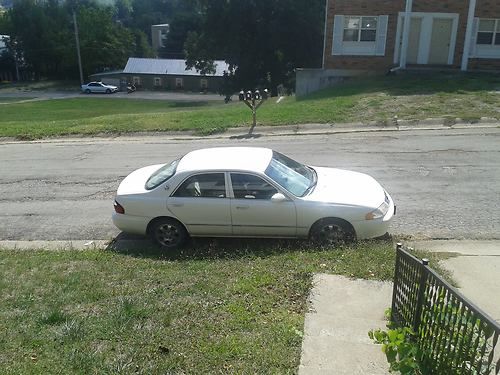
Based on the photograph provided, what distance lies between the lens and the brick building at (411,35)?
24719mm

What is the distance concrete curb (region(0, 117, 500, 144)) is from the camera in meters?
15.6

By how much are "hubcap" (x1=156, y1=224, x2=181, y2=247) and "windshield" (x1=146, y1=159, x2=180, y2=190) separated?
0.68 meters

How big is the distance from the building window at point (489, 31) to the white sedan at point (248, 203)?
2118 centimetres

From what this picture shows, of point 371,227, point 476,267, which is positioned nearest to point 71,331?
point 371,227

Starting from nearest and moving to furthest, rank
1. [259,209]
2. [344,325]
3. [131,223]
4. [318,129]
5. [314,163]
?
[344,325], [259,209], [131,223], [314,163], [318,129]

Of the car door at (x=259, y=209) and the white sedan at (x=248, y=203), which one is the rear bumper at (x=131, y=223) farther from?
the car door at (x=259, y=209)

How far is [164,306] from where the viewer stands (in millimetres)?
5004

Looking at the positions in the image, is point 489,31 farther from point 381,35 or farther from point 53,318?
point 53,318

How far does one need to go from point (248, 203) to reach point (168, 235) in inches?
56.8

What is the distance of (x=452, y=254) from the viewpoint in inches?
256

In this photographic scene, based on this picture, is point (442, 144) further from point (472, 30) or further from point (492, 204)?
point (472, 30)

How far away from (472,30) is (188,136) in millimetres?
17075

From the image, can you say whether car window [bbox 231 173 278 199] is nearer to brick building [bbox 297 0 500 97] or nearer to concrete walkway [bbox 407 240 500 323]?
concrete walkway [bbox 407 240 500 323]

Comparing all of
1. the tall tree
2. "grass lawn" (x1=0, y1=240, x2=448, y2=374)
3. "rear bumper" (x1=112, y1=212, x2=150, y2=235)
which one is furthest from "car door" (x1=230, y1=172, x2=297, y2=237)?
the tall tree
